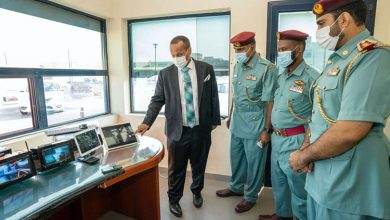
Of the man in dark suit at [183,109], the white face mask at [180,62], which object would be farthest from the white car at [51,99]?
the white face mask at [180,62]

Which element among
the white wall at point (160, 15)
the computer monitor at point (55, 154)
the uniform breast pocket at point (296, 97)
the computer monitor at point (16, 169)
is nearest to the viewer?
the computer monitor at point (16, 169)

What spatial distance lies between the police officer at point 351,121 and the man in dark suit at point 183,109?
3.56ft

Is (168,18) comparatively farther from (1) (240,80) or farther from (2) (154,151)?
(2) (154,151)

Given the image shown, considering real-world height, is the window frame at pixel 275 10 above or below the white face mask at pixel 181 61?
above

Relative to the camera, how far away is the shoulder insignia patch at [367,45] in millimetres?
947

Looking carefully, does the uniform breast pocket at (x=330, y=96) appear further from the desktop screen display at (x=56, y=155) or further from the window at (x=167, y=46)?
the window at (x=167, y=46)

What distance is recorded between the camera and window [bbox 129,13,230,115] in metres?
2.83

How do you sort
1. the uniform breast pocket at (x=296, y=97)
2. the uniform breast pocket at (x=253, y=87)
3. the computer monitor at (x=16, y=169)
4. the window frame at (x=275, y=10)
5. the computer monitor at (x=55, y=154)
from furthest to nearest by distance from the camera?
the window frame at (x=275, y=10), the uniform breast pocket at (x=253, y=87), the uniform breast pocket at (x=296, y=97), the computer monitor at (x=55, y=154), the computer monitor at (x=16, y=169)

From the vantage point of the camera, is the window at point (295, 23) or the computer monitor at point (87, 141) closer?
the computer monitor at point (87, 141)

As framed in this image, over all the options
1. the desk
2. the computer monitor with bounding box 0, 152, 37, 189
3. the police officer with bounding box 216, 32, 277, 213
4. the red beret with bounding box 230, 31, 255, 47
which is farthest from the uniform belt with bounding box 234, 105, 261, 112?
the computer monitor with bounding box 0, 152, 37, 189

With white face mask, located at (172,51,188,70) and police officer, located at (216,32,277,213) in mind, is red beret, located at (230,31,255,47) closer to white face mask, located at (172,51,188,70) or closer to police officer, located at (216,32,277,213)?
police officer, located at (216,32,277,213)

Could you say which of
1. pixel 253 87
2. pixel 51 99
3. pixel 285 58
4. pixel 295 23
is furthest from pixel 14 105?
pixel 295 23

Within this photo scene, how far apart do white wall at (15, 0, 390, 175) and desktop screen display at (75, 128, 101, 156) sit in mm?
1403

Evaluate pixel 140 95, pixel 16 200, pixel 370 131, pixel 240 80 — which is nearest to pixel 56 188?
pixel 16 200
